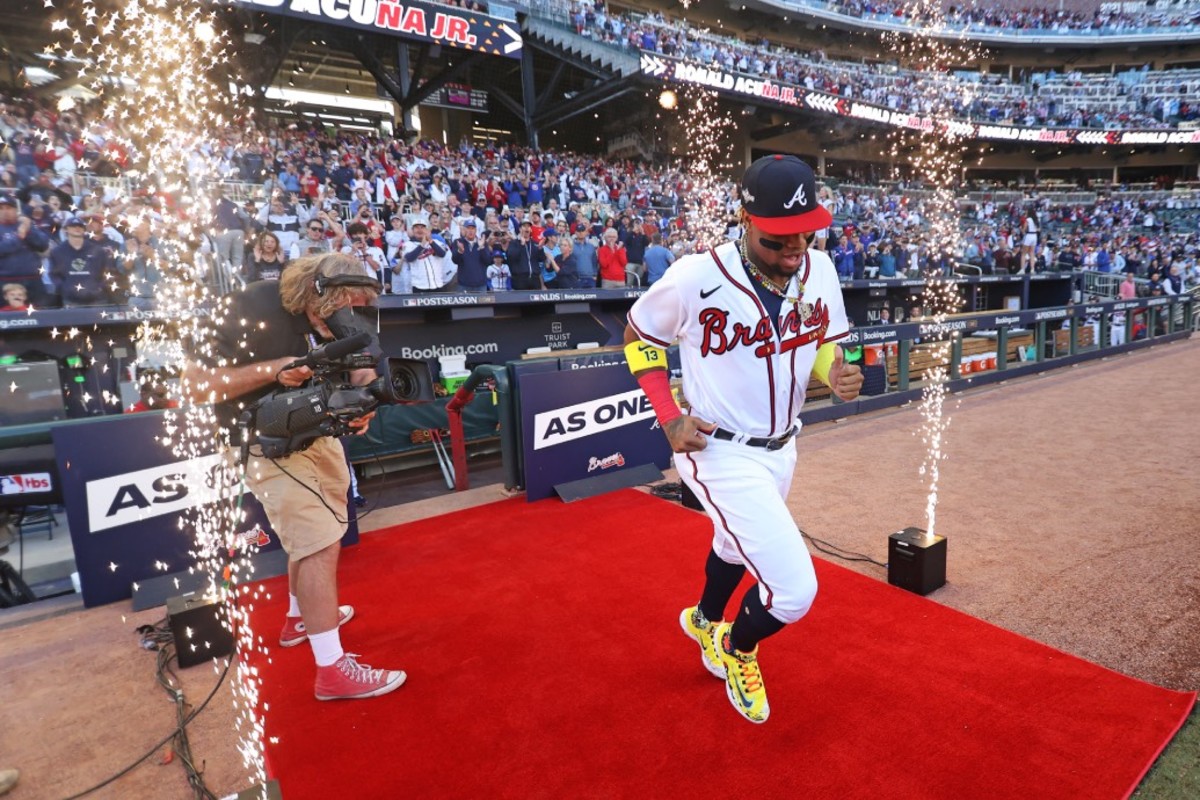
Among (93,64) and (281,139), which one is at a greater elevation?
(93,64)

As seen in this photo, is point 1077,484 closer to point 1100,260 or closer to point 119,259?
point 119,259

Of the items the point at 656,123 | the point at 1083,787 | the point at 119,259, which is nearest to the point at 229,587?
the point at 1083,787

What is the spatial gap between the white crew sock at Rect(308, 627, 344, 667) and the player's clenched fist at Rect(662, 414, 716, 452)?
1.74 m

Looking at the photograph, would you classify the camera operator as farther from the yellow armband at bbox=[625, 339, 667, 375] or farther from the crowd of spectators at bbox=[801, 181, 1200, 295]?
the crowd of spectators at bbox=[801, 181, 1200, 295]

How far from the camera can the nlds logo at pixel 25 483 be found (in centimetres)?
406

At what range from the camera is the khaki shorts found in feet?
9.34

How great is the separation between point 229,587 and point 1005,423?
27.1 feet

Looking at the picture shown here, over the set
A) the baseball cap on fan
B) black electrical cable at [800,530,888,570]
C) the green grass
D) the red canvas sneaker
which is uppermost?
the baseball cap on fan

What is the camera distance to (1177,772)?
232 centimetres

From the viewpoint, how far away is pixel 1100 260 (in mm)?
20922

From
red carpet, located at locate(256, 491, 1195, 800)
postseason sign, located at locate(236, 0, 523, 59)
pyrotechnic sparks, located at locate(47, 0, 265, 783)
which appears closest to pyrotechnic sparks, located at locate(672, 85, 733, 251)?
postseason sign, located at locate(236, 0, 523, 59)

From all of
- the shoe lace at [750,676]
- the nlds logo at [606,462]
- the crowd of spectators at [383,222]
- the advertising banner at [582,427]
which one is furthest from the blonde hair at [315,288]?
the nlds logo at [606,462]

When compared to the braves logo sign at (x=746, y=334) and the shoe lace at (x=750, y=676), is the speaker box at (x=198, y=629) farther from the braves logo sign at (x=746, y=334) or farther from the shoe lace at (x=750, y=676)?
the braves logo sign at (x=746, y=334)

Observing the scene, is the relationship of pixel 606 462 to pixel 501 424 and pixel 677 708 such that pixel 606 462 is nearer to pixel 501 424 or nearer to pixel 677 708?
pixel 501 424
